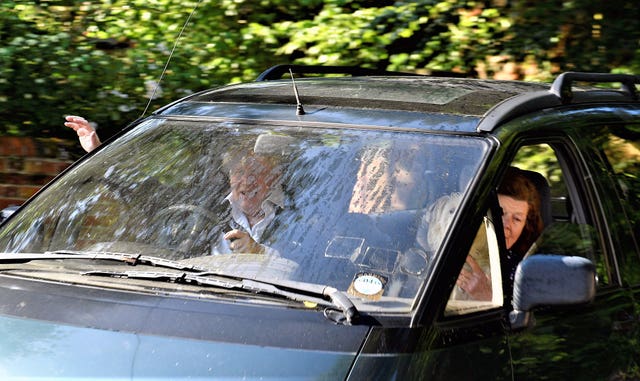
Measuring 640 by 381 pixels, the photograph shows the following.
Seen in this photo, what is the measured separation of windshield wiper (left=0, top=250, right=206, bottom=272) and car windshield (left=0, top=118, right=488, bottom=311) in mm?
58

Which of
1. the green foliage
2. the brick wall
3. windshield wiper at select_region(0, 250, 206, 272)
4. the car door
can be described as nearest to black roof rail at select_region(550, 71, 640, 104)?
the car door

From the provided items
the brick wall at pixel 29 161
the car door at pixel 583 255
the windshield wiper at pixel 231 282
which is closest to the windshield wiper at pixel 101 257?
the windshield wiper at pixel 231 282

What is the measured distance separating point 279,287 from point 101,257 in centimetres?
66

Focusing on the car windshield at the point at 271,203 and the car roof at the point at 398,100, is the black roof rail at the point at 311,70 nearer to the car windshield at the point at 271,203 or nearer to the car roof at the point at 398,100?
the car roof at the point at 398,100

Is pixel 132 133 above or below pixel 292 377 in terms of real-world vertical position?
below

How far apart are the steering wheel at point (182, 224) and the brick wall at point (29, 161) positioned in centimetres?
414

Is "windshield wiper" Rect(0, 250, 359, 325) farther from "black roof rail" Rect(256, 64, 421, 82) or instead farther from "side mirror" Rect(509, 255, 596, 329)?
"black roof rail" Rect(256, 64, 421, 82)

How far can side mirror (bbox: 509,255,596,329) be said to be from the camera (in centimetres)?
310

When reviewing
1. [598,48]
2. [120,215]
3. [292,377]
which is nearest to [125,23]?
[598,48]

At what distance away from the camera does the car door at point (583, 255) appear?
133 inches

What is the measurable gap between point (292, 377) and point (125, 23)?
522 centimetres

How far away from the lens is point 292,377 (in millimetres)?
2721

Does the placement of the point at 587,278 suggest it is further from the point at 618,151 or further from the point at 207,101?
the point at 207,101

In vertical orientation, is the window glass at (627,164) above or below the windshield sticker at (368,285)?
below
